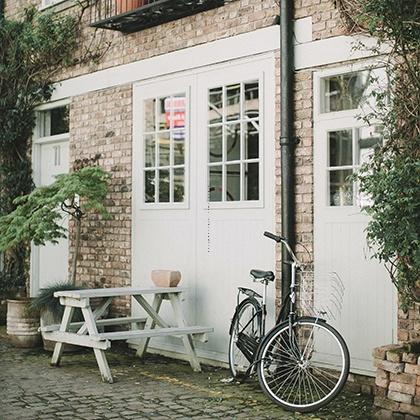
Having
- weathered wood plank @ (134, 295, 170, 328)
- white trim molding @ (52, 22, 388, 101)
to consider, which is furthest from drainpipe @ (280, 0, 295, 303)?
weathered wood plank @ (134, 295, 170, 328)

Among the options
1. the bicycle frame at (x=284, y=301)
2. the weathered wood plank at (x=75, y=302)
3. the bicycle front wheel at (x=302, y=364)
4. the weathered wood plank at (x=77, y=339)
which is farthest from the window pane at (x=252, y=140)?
the weathered wood plank at (x=77, y=339)

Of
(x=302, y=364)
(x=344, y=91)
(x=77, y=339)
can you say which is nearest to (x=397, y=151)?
(x=344, y=91)

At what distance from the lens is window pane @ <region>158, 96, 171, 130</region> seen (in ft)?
30.5

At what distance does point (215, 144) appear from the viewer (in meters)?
8.66

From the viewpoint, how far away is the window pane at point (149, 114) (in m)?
9.51

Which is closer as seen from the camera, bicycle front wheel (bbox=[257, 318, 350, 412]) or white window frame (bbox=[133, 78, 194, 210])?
bicycle front wheel (bbox=[257, 318, 350, 412])

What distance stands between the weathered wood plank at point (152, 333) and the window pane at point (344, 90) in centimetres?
238

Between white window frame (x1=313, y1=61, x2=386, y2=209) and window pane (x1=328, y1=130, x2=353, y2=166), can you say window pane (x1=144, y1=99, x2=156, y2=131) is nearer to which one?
white window frame (x1=313, y1=61, x2=386, y2=209)

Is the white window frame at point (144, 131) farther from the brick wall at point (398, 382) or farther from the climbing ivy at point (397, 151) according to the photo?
the brick wall at point (398, 382)

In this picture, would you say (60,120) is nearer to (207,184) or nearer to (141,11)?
(141,11)

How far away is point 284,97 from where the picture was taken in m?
7.64

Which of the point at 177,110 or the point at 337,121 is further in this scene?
the point at 177,110

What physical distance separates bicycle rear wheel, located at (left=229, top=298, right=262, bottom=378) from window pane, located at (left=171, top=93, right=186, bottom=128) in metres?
2.34

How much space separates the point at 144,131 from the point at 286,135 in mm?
2455
